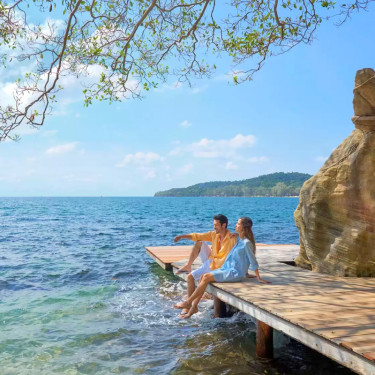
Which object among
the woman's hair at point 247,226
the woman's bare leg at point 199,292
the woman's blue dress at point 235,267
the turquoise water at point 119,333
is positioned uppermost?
the woman's hair at point 247,226

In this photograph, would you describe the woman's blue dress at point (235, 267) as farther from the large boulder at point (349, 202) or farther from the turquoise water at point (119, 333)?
the large boulder at point (349, 202)

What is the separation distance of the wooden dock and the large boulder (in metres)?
0.45

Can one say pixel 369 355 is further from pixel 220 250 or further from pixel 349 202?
pixel 349 202

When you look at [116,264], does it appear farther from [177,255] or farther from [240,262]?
[240,262]

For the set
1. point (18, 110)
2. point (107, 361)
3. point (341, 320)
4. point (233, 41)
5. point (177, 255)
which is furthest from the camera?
point (177, 255)

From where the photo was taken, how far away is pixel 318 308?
671 centimetres

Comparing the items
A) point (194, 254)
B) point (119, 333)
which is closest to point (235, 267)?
point (194, 254)

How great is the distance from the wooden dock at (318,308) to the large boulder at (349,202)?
1.49ft

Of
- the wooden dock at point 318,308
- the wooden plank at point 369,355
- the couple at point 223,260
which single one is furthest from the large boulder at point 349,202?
the wooden plank at point 369,355

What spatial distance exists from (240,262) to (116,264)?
10.9 meters

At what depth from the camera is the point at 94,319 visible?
1027 centimetres

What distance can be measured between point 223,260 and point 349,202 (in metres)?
2.94

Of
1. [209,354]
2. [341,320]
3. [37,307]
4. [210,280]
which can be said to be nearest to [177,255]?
[37,307]

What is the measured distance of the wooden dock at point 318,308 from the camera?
5094 millimetres
